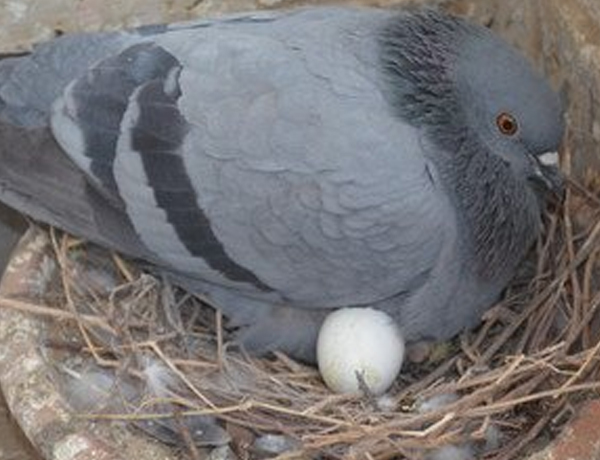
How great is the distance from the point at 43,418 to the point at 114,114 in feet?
1.84

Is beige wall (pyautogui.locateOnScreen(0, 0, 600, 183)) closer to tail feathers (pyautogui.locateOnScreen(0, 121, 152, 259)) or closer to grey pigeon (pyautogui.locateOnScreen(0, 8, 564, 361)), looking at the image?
grey pigeon (pyautogui.locateOnScreen(0, 8, 564, 361))

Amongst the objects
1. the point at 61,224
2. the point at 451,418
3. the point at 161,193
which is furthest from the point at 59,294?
the point at 451,418

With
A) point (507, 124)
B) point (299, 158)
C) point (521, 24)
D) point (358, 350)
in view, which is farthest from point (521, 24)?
point (358, 350)

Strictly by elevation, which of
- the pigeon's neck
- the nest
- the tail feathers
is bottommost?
the nest

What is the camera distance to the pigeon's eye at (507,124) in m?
2.46

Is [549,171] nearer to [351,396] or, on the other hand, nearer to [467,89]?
[467,89]

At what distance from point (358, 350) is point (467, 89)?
0.51 meters

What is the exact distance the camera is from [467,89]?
2.46 metres

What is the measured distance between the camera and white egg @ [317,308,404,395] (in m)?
2.40

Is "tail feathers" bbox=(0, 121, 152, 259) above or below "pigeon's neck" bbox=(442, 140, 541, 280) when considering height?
above

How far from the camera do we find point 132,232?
246 centimetres

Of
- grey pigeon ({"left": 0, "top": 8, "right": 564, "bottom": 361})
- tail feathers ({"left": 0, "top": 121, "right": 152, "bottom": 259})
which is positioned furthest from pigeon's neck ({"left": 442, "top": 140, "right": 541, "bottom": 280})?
tail feathers ({"left": 0, "top": 121, "right": 152, "bottom": 259})

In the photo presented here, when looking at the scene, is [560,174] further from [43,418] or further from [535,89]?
[43,418]

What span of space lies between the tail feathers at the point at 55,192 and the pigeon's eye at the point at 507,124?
0.69 m
